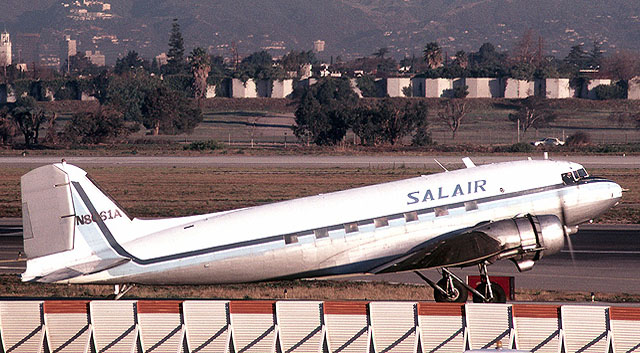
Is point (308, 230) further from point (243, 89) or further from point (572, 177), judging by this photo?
point (243, 89)

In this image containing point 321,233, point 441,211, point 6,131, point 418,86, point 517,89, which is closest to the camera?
point 321,233

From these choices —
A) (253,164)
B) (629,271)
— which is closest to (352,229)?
(629,271)

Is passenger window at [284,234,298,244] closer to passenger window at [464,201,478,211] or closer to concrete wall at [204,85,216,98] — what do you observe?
passenger window at [464,201,478,211]

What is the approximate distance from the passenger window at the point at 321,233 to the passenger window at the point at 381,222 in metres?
1.40

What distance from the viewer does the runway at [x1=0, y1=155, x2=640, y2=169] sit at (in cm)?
7938

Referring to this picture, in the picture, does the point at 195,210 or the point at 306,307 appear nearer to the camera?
the point at 306,307

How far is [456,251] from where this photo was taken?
81.5 ft

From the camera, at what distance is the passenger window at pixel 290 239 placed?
82.9 feet

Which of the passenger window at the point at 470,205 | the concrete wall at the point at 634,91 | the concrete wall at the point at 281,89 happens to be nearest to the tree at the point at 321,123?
the concrete wall at the point at 281,89

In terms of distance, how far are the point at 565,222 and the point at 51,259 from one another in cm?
1459

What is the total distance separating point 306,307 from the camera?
70.1 feet

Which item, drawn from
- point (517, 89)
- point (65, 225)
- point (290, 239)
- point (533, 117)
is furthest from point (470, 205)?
point (517, 89)

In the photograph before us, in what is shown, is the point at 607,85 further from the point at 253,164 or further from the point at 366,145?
the point at 253,164

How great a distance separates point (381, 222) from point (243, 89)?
527ft
